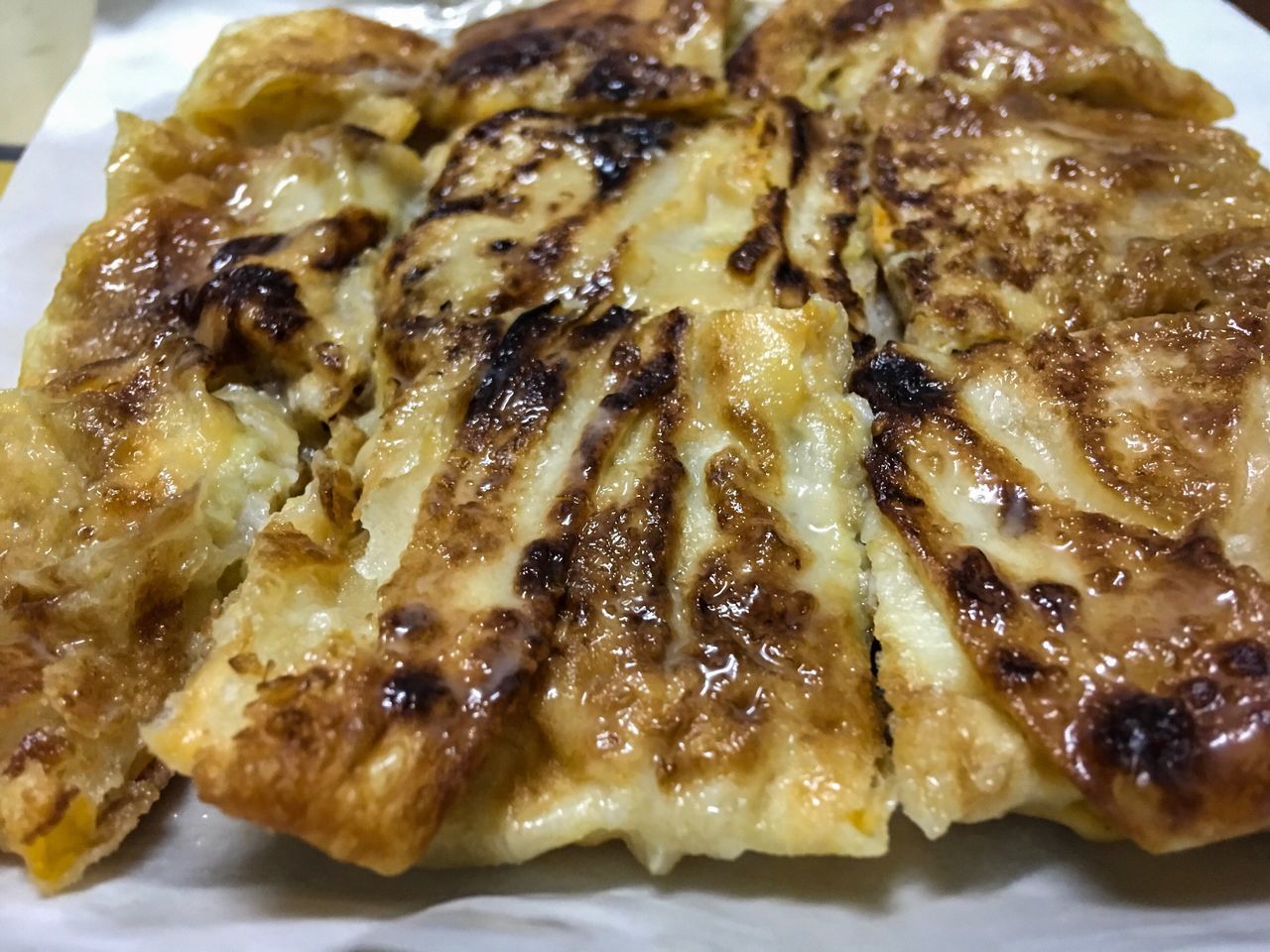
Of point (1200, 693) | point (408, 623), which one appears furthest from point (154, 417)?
point (1200, 693)

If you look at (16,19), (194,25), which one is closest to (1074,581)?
(194,25)

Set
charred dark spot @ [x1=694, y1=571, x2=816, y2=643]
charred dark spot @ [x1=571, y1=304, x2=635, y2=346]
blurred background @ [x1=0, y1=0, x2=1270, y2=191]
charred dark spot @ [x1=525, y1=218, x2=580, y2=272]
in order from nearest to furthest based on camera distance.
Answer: charred dark spot @ [x1=694, y1=571, x2=816, y2=643], charred dark spot @ [x1=571, y1=304, x2=635, y2=346], charred dark spot @ [x1=525, y1=218, x2=580, y2=272], blurred background @ [x1=0, y1=0, x2=1270, y2=191]

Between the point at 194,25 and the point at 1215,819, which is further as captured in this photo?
the point at 194,25

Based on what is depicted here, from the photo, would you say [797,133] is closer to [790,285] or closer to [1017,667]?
[790,285]

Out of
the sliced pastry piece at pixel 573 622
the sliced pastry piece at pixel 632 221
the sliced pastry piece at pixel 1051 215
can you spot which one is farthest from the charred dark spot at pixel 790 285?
the sliced pastry piece at pixel 1051 215

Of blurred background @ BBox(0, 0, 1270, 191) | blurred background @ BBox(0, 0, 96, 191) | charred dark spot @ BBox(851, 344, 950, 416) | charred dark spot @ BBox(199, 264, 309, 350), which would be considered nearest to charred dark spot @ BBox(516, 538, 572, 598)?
charred dark spot @ BBox(851, 344, 950, 416)

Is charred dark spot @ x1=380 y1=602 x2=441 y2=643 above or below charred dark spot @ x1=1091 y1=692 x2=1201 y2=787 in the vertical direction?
below

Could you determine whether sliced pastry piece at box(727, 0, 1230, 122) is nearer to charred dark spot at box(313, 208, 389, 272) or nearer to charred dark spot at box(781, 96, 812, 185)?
charred dark spot at box(781, 96, 812, 185)

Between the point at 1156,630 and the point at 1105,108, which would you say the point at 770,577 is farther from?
the point at 1105,108
